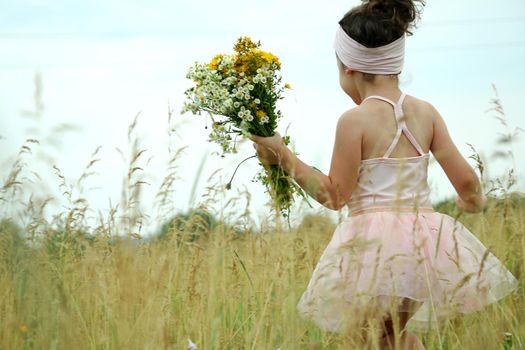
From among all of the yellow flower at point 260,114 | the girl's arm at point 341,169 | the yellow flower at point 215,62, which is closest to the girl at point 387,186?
the girl's arm at point 341,169

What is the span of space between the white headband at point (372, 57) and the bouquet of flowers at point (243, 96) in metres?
0.42

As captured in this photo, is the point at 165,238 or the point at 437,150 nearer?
the point at 437,150

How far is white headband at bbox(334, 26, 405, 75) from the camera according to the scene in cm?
327

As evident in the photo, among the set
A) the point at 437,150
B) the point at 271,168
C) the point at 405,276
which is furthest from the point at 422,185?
the point at 271,168

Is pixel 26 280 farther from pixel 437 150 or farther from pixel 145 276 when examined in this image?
pixel 437 150

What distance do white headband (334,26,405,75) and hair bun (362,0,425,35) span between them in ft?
0.23

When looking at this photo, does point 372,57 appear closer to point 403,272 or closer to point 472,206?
point 472,206

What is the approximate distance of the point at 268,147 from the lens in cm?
341

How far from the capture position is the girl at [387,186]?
298 cm

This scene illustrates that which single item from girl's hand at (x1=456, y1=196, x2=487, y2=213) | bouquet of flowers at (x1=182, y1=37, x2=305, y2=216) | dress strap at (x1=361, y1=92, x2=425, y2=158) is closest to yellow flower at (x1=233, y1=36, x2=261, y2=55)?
bouquet of flowers at (x1=182, y1=37, x2=305, y2=216)

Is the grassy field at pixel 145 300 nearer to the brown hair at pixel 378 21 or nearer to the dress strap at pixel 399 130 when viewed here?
the dress strap at pixel 399 130

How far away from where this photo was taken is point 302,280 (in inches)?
167

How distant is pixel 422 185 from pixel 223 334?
3.39ft

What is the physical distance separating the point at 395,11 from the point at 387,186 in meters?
0.75
